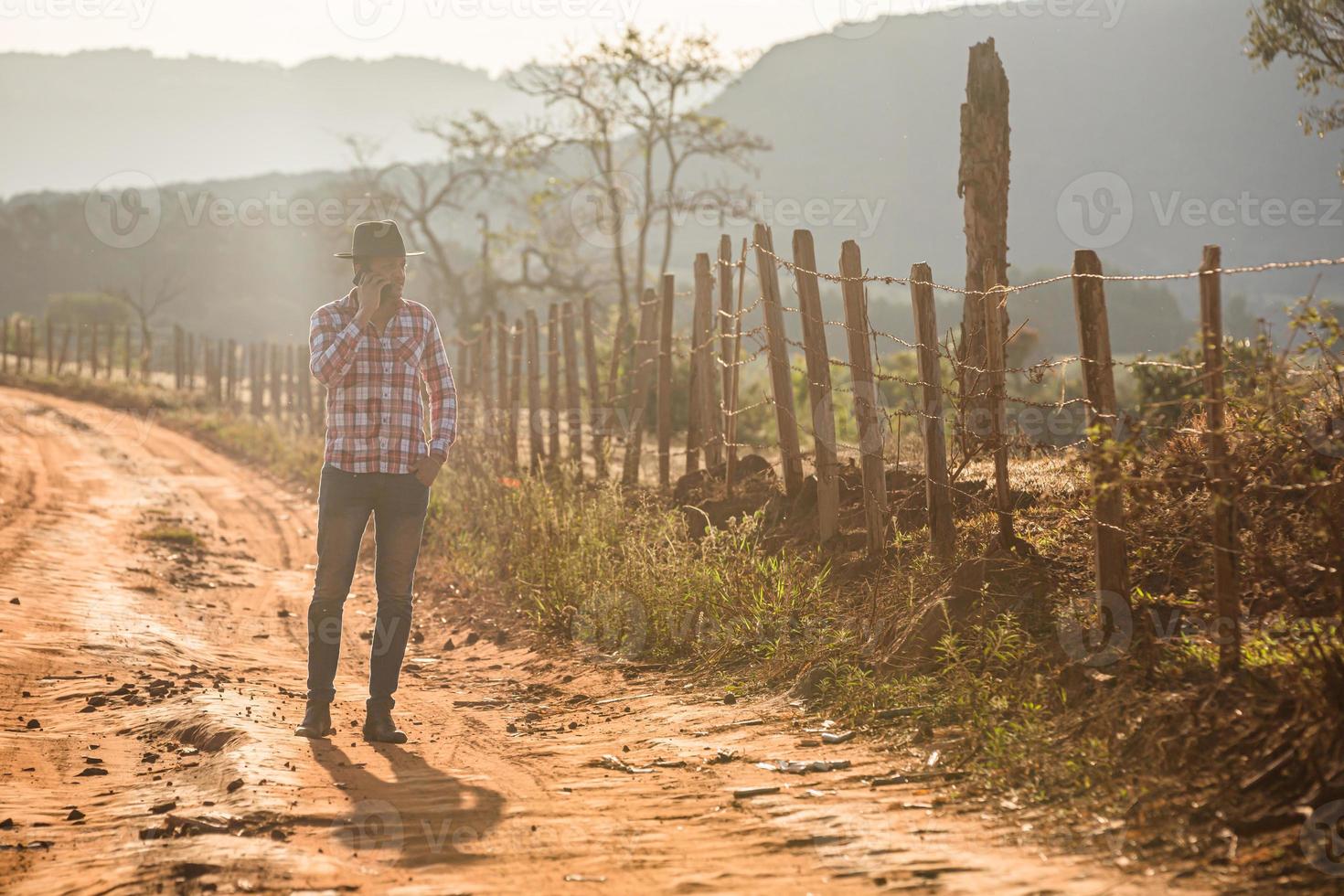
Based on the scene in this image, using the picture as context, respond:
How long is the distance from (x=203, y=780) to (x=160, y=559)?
6.65 metres

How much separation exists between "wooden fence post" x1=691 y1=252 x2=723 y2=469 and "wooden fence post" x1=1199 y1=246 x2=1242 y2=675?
5.62 metres

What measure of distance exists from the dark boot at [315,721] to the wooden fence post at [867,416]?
3.07 m

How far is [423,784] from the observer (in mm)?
4402

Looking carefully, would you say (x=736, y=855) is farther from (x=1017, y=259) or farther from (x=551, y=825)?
(x=1017, y=259)

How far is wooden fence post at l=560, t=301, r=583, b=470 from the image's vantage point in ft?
40.3

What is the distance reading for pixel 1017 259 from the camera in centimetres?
10231

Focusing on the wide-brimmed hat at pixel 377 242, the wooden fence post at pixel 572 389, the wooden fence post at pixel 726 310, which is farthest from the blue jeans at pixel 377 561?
the wooden fence post at pixel 572 389

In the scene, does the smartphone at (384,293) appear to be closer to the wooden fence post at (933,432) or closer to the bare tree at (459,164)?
the wooden fence post at (933,432)

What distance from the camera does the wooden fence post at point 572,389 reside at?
40.3 feet

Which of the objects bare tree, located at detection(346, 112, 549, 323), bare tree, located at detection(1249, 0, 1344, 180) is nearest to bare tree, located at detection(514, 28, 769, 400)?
bare tree, located at detection(346, 112, 549, 323)

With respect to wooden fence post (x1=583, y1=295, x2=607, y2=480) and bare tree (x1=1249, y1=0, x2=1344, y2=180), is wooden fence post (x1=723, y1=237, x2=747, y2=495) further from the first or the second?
bare tree (x1=1249, y1=0, x2=1344, y2=180)

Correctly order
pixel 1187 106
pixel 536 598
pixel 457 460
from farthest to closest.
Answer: pixel 1187 106 < pixel 457 460 < pixel 536 598

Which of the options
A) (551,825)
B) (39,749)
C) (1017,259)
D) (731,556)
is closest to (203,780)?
(39,749)

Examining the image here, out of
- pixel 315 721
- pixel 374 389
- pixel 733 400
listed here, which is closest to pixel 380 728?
pixel 315 721
